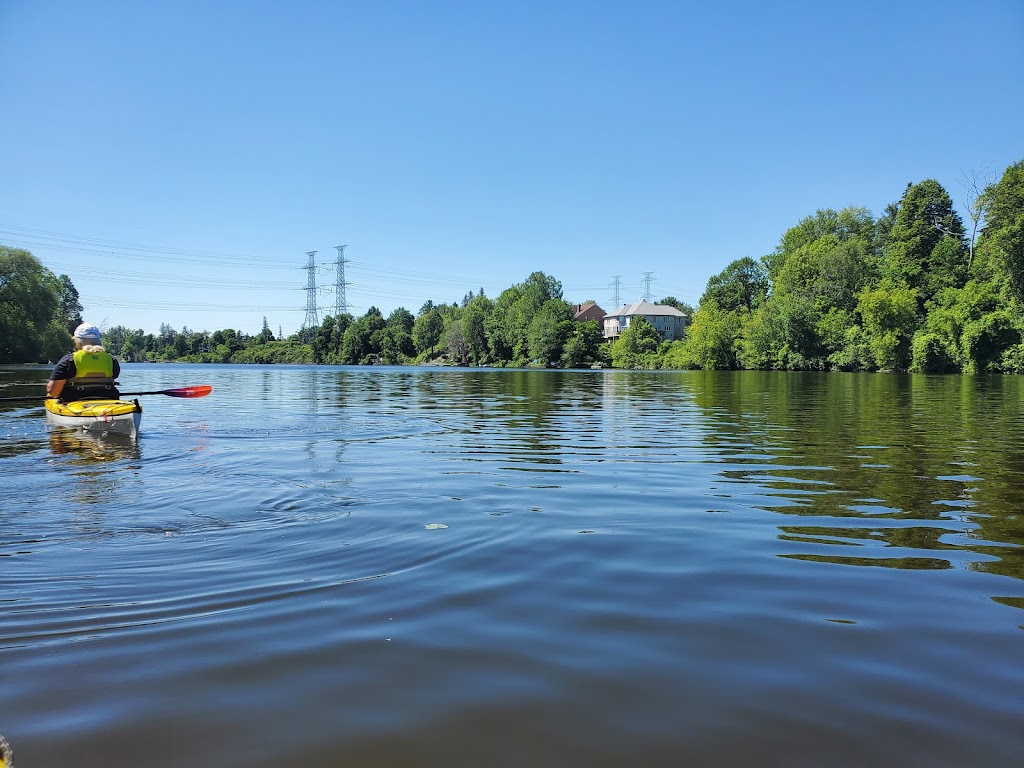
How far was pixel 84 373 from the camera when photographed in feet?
43.6

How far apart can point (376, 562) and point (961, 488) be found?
735 cm

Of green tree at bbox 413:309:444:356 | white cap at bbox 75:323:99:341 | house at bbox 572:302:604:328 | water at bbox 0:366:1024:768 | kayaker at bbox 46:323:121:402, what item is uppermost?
house at bbox 572:302:604:328

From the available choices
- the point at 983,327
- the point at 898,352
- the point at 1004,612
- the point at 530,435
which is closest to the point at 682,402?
the point at 530,435

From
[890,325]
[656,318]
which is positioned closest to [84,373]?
[890,325]

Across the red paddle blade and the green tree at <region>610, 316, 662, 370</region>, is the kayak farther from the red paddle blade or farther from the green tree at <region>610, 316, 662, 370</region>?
the green tree at <region>610, 316, 662, 370</region>

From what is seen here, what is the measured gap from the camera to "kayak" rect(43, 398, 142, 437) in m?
12.5

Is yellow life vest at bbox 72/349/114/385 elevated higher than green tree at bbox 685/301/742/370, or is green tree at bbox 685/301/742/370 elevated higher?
green tree at bbox 685/301/742/370

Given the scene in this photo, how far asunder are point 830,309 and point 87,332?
286ft

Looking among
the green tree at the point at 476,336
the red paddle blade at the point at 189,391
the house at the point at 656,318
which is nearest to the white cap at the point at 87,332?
the red paddle blade at the point at 189,391

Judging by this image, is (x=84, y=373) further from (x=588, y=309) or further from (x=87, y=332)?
(x=588, y=309)

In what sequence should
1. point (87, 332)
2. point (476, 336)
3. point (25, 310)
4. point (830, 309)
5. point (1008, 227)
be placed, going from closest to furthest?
point (87, 332), point (1008, 227), point (25, 310), point (830, 309), point (476, 336)

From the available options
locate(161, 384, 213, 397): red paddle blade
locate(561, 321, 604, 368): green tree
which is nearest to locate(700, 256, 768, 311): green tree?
locate(561, 321, 604, 368): green tree

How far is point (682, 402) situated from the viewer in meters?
25.7

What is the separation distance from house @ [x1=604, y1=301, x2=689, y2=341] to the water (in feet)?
465
